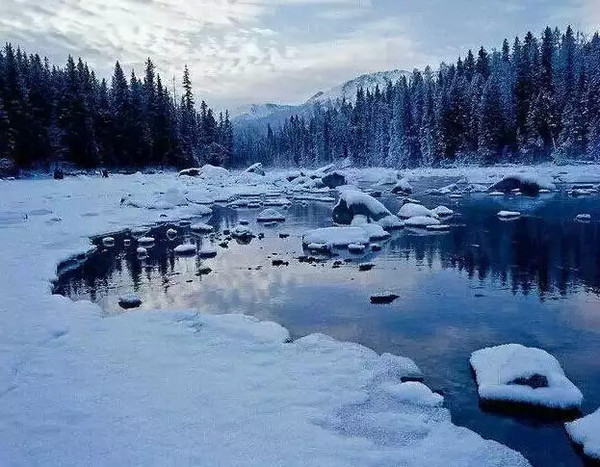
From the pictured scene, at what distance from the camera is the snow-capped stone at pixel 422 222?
24703 mm

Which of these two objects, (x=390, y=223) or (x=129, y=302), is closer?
(x=129, y=302)

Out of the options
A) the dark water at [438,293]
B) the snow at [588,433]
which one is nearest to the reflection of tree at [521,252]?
the dark water at [438,293]

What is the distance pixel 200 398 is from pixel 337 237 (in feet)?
46.5

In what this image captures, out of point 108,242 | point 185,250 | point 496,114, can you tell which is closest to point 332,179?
point 496,114

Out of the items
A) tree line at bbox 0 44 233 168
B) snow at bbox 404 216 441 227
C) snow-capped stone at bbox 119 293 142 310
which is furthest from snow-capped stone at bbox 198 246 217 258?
tree line at bbox 0 44 233 168

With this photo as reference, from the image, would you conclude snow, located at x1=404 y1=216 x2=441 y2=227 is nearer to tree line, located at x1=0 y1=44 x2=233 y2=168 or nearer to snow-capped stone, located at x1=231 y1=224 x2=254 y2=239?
snow-capped stone, located at x1=231 y1=224 x2=254 y2=239

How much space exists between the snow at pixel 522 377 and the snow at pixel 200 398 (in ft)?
3.89

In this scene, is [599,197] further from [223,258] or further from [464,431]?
[464,431]

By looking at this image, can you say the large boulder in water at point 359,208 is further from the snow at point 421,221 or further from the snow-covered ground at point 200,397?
the snow-covered ground at point 200,397

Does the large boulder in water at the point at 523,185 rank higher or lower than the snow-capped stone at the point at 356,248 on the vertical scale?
higher

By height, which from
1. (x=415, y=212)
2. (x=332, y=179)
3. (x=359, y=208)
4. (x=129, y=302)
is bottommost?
(x=129, y=302)

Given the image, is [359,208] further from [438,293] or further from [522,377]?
[522,377]

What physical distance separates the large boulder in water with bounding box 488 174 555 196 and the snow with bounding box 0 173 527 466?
35.4 meters

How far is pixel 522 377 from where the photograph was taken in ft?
25.2
